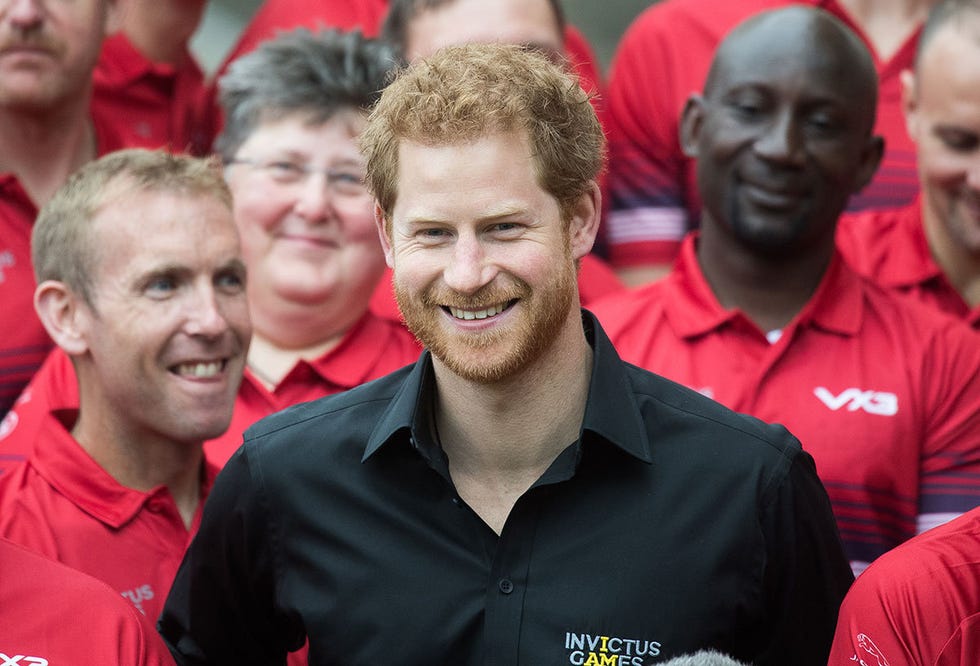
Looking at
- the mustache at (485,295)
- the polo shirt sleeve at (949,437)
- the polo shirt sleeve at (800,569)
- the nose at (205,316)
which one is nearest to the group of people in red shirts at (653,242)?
the polo shirt sleeve at (949,437)

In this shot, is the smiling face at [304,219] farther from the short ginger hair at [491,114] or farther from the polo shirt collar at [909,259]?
the polo shirt collar at [909,259]

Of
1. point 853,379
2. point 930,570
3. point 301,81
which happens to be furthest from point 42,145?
point 930,570

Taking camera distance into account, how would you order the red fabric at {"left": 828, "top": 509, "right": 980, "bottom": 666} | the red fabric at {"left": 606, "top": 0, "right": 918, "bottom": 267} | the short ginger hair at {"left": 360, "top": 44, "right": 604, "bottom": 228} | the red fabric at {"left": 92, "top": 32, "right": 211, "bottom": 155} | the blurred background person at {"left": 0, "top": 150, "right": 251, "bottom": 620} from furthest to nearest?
the red fabric at {"left": 92, "top": 32, "right": 211, "bottom": 155}
the red fabric at {"left": 606, "top": 0, "right": 918, "bottom": 267}
the blurred background person at {"left": 0, "top": 150, "right": 251, "bottom": 620}
the short ginger hair at {"left": 360, "top": 44, "right": 604, "bottom": 228}
the red fabric at {"left": 828, "top": 509, "right": 980, "bottom": 666}

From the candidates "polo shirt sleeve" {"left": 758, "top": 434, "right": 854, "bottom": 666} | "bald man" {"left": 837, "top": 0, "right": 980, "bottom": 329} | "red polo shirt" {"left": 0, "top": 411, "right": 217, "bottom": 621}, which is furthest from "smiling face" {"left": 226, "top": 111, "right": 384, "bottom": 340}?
"polo shirt sleeve" {"left": 758, "top": 434, "right": 854, "bottom": 666}

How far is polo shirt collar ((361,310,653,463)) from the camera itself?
2777mm

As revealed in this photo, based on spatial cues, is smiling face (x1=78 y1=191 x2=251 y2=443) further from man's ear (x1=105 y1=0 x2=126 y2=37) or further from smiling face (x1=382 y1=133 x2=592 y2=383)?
man's ear (x1=105 y1=0 x2=126 y2=37)

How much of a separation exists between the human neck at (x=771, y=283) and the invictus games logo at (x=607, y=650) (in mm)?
1340

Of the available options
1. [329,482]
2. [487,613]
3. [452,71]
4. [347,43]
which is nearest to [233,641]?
[329,482]

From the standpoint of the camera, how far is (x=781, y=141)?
3.73 m

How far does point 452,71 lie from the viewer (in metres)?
2.80

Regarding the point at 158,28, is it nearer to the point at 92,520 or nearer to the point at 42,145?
the point at 42,145

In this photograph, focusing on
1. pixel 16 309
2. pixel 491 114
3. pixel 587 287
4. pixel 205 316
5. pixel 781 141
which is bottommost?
pixel 587 287

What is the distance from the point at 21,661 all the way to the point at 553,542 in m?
0.90

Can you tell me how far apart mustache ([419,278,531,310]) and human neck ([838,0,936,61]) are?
96.7 inches
